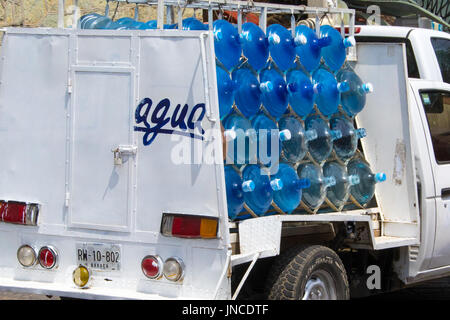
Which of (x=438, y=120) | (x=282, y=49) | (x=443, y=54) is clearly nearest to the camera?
(x=282, y=49)

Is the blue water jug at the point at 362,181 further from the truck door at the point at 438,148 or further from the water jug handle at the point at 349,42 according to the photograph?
the water jug handle at the point at 349,42

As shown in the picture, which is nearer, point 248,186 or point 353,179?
point 248,186

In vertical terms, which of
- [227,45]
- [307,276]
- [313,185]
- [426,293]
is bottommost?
[426,293]

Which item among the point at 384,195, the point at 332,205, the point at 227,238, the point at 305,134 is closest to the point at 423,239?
the point at 384,195

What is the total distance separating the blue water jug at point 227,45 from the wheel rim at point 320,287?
158cm

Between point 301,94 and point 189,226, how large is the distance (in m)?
1.40

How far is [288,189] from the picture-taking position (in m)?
5.32

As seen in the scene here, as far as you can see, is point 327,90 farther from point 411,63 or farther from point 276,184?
point 411,63

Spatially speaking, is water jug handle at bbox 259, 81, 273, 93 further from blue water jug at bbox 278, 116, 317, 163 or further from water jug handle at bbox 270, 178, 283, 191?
water jug handle at bbox 270, 178, 283, 191

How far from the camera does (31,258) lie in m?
5.21

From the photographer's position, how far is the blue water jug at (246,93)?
5.11 m

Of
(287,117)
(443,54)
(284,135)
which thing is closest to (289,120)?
(287,117)

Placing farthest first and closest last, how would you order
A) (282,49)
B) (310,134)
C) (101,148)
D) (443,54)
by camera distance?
(443,54) < (310,134) < (282,49) < (101,148)

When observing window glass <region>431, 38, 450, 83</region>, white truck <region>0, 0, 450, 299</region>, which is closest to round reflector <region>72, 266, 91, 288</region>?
white truck <region>0, 0, 450, 299</region>
